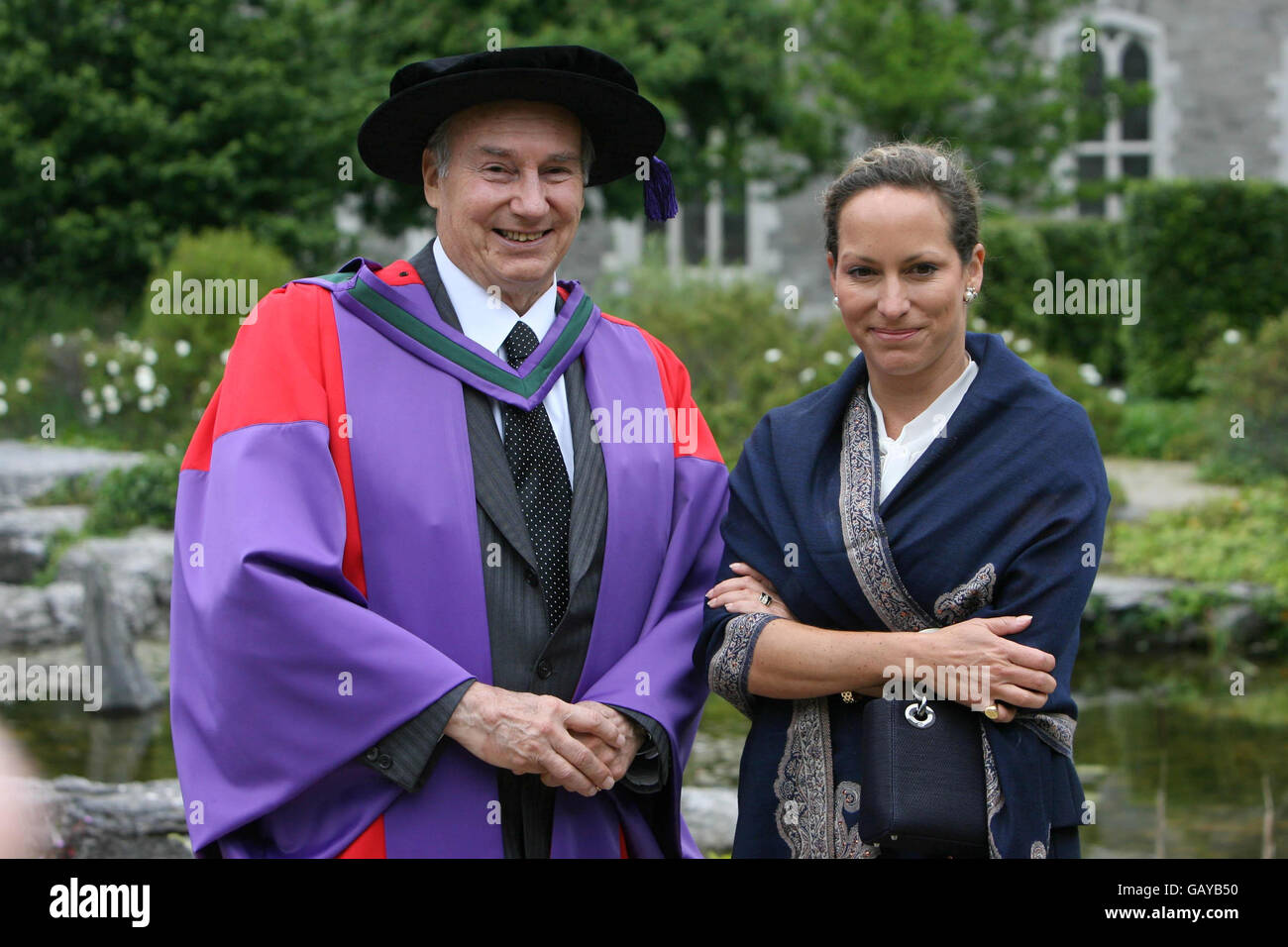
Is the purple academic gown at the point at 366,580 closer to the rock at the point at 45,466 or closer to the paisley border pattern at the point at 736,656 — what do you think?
the paisley border pattern at the point at 736,656

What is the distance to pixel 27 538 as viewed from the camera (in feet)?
26.9

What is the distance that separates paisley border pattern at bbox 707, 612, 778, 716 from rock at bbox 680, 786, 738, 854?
6.95ft

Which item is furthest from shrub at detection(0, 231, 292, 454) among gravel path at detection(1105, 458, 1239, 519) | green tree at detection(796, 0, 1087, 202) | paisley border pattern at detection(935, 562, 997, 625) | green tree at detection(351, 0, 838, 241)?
paisley border pattern at detection(935, 562, 997, 625)

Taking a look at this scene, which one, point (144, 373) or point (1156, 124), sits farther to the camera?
point (1156, 124)

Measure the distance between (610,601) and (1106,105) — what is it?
16.1m

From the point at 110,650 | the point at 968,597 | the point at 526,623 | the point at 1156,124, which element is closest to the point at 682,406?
the point at 526,623

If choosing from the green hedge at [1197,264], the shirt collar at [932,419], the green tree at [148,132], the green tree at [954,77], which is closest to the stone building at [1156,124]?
the green tree at [954,77]

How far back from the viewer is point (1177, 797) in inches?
219

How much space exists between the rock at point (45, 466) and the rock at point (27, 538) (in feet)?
1.21

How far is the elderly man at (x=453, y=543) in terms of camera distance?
8.19 feet

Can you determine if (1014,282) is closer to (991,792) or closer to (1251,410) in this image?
(1251,410)

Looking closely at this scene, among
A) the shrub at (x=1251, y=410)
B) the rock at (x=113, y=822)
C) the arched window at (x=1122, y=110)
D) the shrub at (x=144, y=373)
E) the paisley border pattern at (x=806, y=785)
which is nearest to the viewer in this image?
the paisley border pattern at (x=806, y=785)

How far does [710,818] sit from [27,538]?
520cm

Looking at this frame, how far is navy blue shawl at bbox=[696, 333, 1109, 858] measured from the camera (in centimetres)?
235
